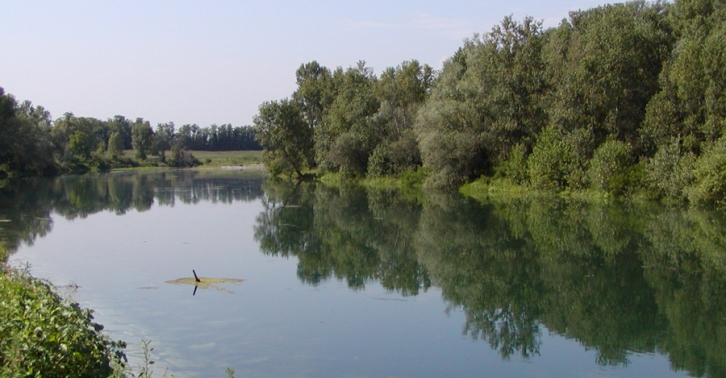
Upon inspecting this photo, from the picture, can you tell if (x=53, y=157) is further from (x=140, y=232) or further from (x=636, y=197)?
(x=636, y=197)

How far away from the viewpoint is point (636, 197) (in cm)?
3300

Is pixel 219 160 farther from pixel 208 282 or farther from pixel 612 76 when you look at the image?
pixel 208 282

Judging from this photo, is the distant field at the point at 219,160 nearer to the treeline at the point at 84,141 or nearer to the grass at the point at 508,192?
the treeline at the point at 84,141

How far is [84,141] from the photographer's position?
94688 mm

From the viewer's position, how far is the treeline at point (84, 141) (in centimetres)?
6500

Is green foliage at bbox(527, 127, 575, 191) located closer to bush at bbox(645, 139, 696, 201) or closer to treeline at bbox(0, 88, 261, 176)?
bush at bbox(645, 139, 696, 201)

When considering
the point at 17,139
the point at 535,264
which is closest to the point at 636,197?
the point at 535,264

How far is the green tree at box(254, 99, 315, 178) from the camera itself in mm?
63156

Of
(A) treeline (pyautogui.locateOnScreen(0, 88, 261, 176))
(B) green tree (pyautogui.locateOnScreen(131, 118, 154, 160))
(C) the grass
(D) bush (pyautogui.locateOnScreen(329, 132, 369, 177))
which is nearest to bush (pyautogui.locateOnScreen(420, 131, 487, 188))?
(C) the grass

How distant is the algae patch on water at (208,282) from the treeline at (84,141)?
55.2 m

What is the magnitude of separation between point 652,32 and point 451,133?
1248 cm

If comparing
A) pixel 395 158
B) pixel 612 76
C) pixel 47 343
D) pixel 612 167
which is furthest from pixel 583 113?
pixel 47 343

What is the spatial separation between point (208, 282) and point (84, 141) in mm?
87556

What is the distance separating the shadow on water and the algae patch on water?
180 centimetres
